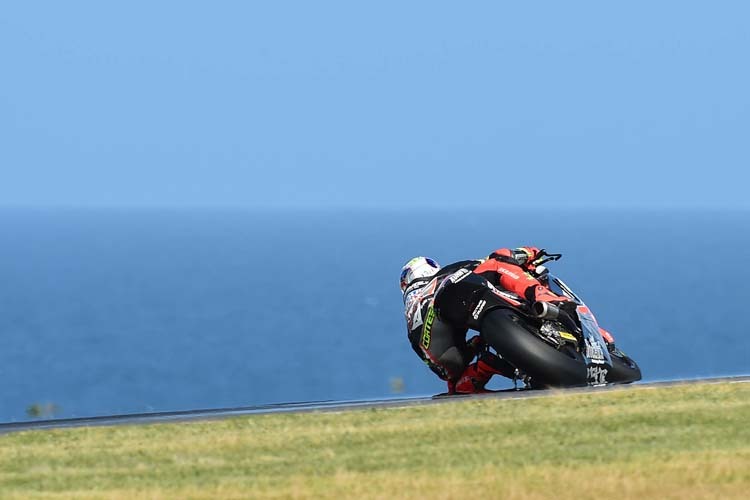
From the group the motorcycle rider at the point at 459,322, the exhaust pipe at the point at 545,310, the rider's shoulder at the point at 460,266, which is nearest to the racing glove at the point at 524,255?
the motorcycle rider at the point at 459,322

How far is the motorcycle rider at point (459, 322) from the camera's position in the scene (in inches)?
516

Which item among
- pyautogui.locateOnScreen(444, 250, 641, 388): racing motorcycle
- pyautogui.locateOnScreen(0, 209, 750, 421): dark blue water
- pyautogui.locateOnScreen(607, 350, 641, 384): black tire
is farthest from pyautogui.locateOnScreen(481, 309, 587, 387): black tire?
pyautogui.locateOnScreen(0, 209, 750, 421): dark blue water

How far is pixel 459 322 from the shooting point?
13.1m

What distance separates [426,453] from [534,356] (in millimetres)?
3362

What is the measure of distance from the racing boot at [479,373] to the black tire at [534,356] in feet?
1.85

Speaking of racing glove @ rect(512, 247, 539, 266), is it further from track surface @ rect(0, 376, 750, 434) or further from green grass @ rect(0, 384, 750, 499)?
green grass @ rect(0, 384, 750, 499)

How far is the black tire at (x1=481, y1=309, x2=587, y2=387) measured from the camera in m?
12.6

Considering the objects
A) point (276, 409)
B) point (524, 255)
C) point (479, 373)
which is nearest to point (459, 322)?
point (479, 373)

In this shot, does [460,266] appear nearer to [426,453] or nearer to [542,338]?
[542,338]

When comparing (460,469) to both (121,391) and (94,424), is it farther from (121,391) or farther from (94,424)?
(121,391)

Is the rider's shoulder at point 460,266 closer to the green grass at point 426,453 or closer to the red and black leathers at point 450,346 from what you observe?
the red and black leathers at point 450,346

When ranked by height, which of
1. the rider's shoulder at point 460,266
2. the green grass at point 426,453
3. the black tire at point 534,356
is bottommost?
the green grass at point 426,453

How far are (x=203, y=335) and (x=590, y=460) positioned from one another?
100 metres

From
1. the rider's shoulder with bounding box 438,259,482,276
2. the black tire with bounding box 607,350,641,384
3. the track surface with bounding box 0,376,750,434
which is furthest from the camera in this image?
the rider's shoulder with bounding box 438,259,482,276
